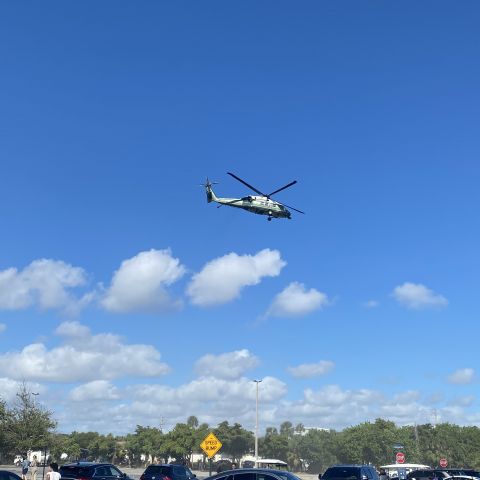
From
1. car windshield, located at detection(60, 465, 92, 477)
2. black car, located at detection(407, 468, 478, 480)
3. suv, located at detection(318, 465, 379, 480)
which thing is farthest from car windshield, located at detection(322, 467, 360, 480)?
black car, located at detection(407, 468, 478, 480)

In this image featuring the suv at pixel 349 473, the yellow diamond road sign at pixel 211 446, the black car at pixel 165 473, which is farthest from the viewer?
the yellow diamond road sign at pixel 211 446

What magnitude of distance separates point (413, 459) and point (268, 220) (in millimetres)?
73949

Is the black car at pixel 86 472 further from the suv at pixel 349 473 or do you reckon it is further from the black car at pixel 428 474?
the black car at pixel 428 474

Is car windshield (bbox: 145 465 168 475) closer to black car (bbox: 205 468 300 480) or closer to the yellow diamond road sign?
the yellow diamond road sign

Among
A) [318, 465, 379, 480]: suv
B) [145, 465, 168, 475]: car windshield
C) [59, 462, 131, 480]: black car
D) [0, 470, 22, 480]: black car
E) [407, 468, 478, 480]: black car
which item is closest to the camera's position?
[0, 470, 22, 480]: black car

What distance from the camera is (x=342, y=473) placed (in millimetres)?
22672

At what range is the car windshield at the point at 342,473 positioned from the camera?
73.5ft

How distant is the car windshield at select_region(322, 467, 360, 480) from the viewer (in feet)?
73.5

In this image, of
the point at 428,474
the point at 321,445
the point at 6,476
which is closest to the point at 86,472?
the point at 6,476

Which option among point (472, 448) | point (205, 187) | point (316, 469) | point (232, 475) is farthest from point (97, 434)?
point (232, 475)

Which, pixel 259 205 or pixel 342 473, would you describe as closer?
pixel 342 473

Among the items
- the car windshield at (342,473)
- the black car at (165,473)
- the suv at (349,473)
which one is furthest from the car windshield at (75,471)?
the car windshield at (342,473)

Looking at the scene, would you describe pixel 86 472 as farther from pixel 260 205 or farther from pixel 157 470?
pixel 260 205

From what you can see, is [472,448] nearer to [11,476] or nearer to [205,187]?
[205,187]
